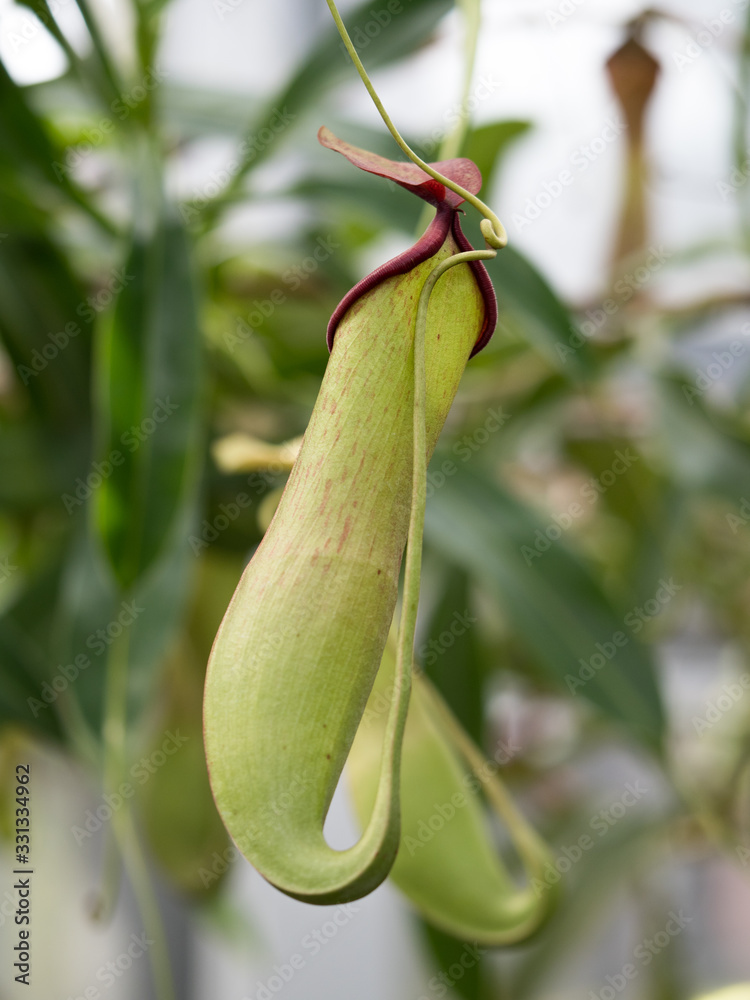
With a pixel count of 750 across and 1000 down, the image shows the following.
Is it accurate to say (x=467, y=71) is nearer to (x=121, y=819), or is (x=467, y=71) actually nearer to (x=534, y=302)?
(x=534, y=302)

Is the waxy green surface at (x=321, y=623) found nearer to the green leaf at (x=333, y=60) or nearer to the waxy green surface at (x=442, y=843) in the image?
the waxy green surface at (x=442, y=843)

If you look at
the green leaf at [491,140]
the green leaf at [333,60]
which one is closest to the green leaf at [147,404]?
the green leaf at [333,60]

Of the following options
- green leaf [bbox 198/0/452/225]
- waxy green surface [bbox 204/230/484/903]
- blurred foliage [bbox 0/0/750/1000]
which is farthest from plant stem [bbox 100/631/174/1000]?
green leaf [bbox 198/0/452/225]

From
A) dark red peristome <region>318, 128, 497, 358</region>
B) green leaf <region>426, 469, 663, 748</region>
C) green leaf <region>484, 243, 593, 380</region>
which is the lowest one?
green leaf <region>426, 469, 663, 748</region>

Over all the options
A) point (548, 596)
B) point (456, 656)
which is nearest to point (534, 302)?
point (548, 596)

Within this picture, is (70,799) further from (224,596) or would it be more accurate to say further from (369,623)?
(369,623)

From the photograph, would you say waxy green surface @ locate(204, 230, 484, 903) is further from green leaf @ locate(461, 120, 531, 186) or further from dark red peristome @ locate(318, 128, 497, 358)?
green leaf @ locate(461, 120, 531, 186)

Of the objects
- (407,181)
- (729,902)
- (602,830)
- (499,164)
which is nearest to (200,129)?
(499,164)

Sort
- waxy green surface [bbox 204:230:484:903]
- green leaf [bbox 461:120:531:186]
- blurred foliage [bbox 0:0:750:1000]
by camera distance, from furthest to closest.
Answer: green leaf [bbox 461:120:531:186] < blurred foliage [bbox 0:0:750:1000] < waxy green surface [bbox 204:230:484:903]

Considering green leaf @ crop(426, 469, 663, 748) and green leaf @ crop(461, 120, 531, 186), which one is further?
green leaf @ crop(461, 120, 531, 186)
